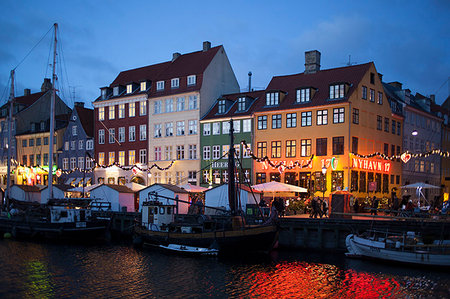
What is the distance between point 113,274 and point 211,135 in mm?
29083

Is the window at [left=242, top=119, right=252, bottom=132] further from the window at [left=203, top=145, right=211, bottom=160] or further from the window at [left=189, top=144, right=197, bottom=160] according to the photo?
the window at [left=189, top=144, right=197, bottom=160]

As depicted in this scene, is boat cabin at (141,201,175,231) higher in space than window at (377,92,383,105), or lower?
lower

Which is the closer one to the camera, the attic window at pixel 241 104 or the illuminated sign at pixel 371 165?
the illuminated sign at pixel 371 165

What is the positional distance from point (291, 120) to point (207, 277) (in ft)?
82.8

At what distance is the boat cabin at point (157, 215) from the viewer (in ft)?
113

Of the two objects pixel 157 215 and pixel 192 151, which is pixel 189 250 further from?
pixel 192 151

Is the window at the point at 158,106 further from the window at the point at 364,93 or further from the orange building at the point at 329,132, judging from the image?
the window at the point at 364,93

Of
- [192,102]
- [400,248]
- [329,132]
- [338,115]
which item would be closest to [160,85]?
[192,102]

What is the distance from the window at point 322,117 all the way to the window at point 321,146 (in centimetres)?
140

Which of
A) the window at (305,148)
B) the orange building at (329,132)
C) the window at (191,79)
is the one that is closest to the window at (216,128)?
the orange building at (329,132)

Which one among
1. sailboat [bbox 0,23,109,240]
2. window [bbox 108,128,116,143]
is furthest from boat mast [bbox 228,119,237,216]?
window [bbox 108,128,116,143]

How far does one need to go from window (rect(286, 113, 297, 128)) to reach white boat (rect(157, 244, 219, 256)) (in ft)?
63.5

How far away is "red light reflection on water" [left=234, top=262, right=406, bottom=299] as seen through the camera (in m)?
21.2

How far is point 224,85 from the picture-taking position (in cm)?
5862
